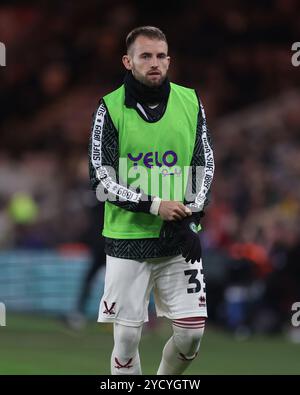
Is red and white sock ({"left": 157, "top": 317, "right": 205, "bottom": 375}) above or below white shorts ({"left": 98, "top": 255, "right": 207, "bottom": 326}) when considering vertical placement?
below

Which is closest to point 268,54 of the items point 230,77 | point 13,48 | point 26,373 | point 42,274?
point 230,77

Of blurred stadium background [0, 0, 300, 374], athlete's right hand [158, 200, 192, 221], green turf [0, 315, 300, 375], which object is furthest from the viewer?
blurred stadium background [0, 0, 300, 374]

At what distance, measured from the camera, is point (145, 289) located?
8070mm

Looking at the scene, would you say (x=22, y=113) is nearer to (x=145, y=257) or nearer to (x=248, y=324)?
(x=248, y=324)

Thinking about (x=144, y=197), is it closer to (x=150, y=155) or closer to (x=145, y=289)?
(x=150, y=155)

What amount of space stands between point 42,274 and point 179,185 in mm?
8777

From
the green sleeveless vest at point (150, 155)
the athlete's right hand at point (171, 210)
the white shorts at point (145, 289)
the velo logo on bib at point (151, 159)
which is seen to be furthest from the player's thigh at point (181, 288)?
the velo logo on bib at point (151, 159)

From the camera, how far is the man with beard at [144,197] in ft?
26.2

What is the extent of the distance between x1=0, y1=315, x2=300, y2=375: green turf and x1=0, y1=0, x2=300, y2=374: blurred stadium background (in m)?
0.08

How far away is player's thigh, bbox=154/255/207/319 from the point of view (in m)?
8.04

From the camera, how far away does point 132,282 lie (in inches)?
316

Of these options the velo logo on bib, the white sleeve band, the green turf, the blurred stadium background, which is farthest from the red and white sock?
the blurred stadium background

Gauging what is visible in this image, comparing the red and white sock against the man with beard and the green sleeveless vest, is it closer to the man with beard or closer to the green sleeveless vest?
the man with beard

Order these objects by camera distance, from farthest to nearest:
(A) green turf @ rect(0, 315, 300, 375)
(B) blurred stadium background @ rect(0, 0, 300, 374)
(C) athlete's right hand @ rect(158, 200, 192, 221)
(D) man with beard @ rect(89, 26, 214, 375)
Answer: (B) blurred stadium background @ rect(0, 0, 300, 374)
(A) green turf @ rect(0, 315, 300, 375)
(D) man with beard @ rect(89, 26, 214, 375)
(C) athlete's right hand @ rect(158, 200, 192, 221)
